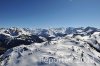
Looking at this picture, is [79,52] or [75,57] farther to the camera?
[79,52]

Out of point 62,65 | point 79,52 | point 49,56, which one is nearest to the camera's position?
point 62,65

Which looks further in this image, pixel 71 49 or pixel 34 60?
pixel 71 49

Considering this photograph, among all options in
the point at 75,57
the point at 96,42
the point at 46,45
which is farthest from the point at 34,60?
the point at 96,42

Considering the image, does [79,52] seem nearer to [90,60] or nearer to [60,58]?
[90,60]

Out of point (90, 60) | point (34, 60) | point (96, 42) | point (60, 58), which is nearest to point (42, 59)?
point (34, 60)

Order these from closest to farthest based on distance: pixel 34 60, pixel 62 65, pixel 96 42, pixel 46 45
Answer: pixel 62 65, pixel 34 60, pixel 46 45, pixel 96 42

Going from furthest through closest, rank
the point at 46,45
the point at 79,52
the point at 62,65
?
the point at 46,45
the point at 79,52
the point at 62,65

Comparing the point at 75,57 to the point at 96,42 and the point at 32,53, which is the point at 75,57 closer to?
the point at 32,53

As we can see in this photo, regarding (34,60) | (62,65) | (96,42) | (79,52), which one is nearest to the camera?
(62,65)
